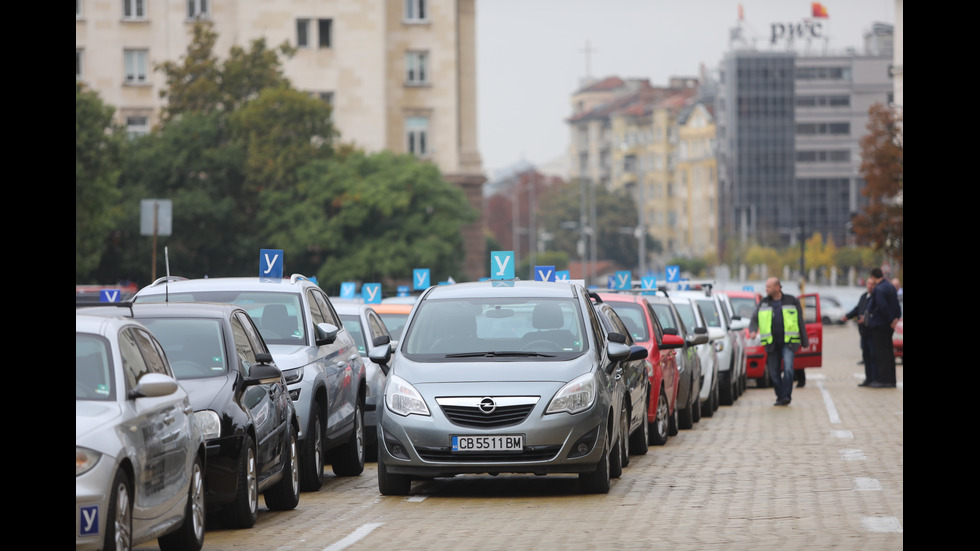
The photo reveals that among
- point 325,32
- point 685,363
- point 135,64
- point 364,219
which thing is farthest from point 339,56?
point 685,363

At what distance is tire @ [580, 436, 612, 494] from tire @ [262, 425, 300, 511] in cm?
89

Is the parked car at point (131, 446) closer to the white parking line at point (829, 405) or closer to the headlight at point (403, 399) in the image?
the headlight at point (403, 399)

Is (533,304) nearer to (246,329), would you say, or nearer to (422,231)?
(246,329)

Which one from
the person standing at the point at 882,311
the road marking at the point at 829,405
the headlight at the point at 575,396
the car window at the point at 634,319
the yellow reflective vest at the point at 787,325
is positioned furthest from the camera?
the person standing at the point at 882,311

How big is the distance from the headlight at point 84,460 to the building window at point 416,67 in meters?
82.9

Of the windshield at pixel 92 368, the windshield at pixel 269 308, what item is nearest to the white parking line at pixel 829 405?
the windshield at pixel 269 308

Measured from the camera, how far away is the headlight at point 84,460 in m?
8.95

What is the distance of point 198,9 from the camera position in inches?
3531

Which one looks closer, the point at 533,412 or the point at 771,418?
the point at 533,412

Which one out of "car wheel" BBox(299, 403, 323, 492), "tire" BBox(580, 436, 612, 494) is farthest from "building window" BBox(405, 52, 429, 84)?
"tire" BBox(580, 436, 612, 494)

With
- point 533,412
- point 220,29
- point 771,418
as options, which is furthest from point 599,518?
point 220,29

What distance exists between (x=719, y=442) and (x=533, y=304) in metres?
5.84

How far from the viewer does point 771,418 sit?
2511 cm

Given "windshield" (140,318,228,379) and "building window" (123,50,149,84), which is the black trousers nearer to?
"windshield" (140,318,228,379)
